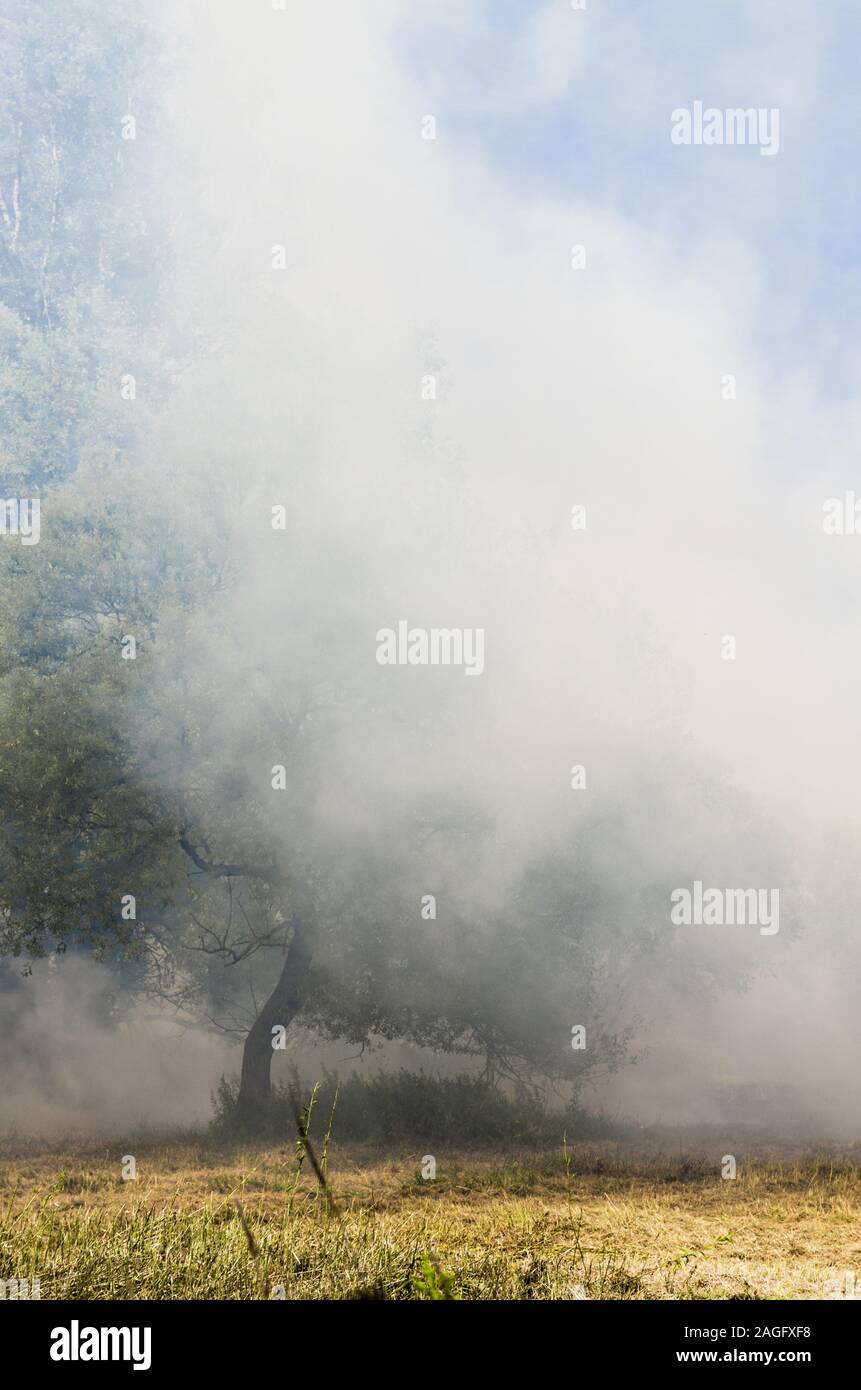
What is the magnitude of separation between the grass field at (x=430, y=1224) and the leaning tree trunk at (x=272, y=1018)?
161 cm

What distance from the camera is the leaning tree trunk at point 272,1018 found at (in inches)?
731

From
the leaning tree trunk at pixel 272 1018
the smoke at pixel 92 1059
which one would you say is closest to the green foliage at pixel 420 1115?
the leaning tree trunk at pixel 272 1018

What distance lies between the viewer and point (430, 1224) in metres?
11.0

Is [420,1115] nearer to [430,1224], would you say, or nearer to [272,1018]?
[272,1018]

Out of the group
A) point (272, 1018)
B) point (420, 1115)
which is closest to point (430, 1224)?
point (420, 1115)

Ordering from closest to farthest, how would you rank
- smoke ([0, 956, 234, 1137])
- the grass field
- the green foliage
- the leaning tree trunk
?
the grass field
the green foliage
the leaning tree trunk
smoke ([0, 956, 234, 1137])

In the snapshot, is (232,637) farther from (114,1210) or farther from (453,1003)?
(114,1210)

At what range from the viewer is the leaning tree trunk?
1858 cm

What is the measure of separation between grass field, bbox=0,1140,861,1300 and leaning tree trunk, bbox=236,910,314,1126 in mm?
1612

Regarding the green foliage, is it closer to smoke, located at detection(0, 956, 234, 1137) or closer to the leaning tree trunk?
the leaning tree trunk

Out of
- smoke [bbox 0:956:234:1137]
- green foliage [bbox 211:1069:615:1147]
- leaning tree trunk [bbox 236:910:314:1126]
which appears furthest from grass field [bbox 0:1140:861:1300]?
smoke [bbox 0:956:234:1137]

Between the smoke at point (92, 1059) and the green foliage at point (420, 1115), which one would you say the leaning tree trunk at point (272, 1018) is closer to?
the green foliage at point (420, 1115)

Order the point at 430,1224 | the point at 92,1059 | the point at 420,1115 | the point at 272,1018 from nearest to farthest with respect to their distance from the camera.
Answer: the point at 430,1224, the point at 420,1115, the point at 272,1018, the point at 92,1059

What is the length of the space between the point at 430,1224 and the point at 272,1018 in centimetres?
857
